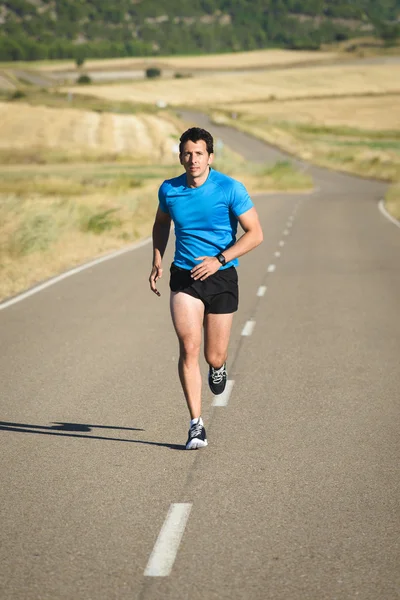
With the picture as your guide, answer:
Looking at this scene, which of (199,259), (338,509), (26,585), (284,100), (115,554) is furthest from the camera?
(284,100)

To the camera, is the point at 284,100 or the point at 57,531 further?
the point at 284,100

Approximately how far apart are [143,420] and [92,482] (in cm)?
175

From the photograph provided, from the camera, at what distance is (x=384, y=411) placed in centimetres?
875

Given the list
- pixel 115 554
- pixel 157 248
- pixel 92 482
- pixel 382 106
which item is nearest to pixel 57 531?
pixel 115 554

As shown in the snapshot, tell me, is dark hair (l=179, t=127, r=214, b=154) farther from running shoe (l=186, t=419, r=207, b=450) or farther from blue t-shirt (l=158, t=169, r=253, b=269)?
running shoe (l=186, t=419, r=207, b=450)

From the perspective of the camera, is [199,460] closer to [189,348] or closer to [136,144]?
[189,348]

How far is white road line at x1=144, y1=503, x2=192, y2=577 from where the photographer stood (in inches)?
202

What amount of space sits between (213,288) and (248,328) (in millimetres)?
6092

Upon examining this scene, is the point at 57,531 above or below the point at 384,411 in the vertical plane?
above

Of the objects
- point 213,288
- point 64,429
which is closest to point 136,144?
point 64,429

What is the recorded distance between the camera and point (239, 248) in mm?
7113

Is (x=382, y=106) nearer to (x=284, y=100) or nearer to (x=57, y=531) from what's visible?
(x=284, y=100)

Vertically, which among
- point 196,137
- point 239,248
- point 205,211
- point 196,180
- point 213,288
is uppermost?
point 196,137

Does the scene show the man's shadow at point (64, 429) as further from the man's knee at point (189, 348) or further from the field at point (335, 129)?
the field at point (335, 129)
